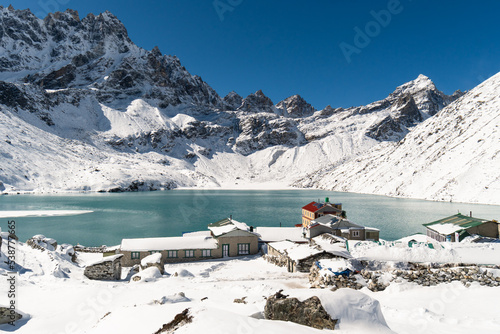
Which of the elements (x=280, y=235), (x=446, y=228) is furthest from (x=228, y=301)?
(x=446, y=228)

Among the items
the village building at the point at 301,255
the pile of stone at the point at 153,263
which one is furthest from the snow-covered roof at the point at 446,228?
the pile of stone at the point at 153,263

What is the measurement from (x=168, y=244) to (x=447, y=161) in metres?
113

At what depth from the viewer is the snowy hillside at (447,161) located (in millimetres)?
95875

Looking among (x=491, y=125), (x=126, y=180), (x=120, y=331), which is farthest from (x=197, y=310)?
(x=126, y=180)

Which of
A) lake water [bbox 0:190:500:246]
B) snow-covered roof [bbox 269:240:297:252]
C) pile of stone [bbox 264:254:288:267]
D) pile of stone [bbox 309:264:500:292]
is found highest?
pile of stone [bbox 309:264:500:292]

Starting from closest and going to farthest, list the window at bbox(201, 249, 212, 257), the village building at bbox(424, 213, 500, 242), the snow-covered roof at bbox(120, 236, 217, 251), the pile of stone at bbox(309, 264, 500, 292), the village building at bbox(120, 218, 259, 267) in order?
1. the pile of stone at bbox(309, 264, 500, 292)
2. the village building at bbox(120, 218, 259, 267)
3. the village building at bbox(424, 213, 500, 242)
4. the snow-covered roof at bbox(120, 236, 217, 251)
5. the window at bbox(201, 249, 212, 257)

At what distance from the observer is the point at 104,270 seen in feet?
84.5

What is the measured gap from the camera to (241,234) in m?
38.3

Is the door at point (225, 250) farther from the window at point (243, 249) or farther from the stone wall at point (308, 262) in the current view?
the stone wall at point (308, 262)

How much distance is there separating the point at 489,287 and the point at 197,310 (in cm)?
2142

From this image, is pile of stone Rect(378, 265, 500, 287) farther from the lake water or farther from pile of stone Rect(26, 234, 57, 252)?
pile of stone Rect(26, 234, 57, 252)

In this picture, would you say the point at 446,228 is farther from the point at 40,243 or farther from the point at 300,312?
the point at 40,243

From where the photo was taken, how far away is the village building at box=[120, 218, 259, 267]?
1356 inches

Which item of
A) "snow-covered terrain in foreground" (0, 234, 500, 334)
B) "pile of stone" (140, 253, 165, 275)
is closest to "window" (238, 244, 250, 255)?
"snow-covered terrain in foreground" (0, 234, 500, 334)
